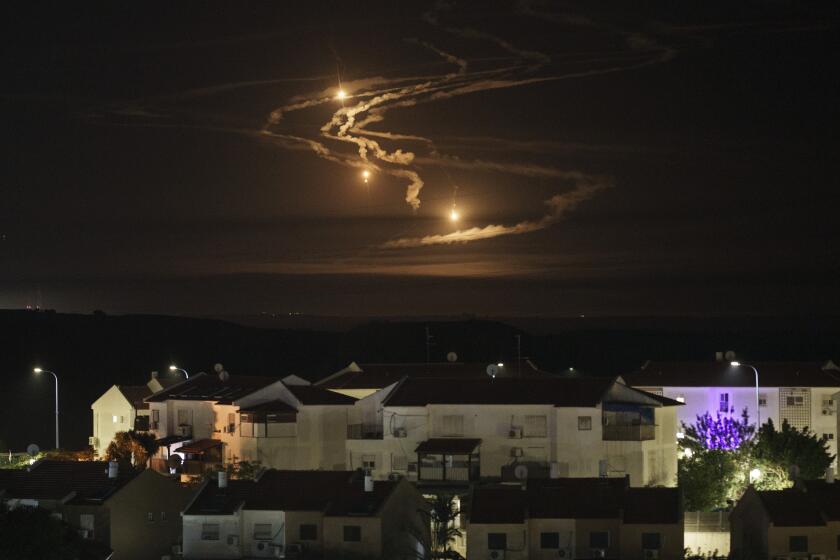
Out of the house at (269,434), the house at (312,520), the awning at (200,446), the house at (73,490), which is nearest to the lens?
the house at (312,520)

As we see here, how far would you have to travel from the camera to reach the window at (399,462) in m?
58.9

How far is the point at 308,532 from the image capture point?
45.8 m

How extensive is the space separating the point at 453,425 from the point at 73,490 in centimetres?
1620

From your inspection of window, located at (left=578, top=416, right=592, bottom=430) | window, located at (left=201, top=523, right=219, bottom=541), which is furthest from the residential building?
window, located at (left=578, top=416, right=592, bottom=430)

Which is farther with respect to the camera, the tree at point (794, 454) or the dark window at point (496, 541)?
the tree at point (794, 454)

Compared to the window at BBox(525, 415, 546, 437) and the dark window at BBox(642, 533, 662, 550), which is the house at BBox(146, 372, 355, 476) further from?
the dark window at BBox(642, 533, 662, 550)

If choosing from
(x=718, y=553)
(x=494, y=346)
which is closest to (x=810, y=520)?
(x=718, y=553)

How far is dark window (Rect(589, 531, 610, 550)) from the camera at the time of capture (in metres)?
44.8

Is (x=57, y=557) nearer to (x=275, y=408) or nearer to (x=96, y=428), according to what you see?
→ (x=275, y=408)

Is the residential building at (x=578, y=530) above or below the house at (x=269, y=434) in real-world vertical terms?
below

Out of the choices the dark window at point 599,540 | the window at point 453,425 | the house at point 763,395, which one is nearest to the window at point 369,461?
the window at point 453,425

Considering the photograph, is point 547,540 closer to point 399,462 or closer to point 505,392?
point 399,462

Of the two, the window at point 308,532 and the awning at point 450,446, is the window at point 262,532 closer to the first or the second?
the window at point 308,532

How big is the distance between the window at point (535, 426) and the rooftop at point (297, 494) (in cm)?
1181
